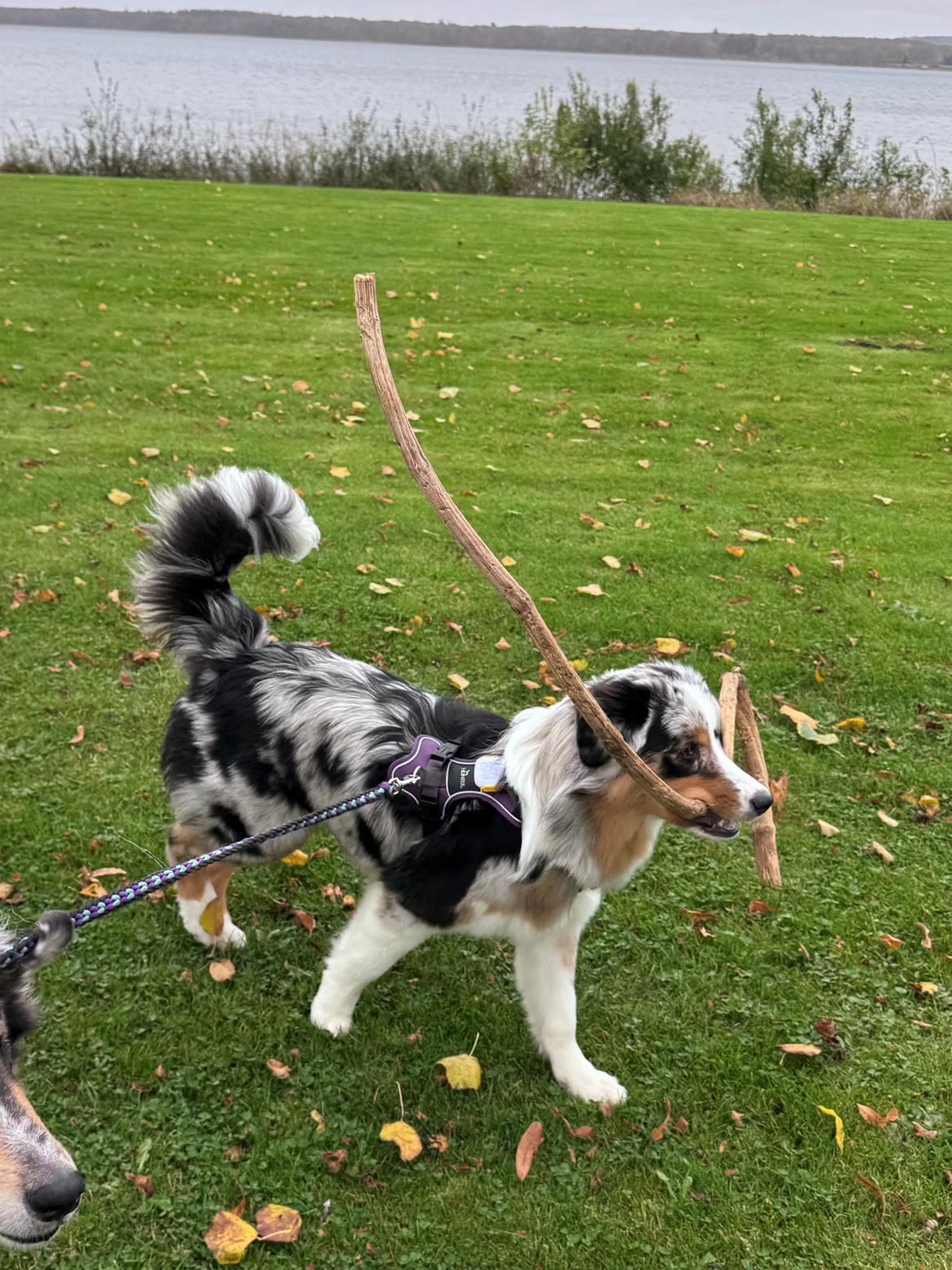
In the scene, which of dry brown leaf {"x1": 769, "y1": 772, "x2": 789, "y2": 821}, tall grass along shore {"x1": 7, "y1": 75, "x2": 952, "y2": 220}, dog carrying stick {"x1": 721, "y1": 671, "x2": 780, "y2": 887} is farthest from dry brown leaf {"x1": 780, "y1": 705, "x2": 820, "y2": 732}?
tall grass along shore {"x1": 7, "y1": 75, "x2": 952, "y2": 220}

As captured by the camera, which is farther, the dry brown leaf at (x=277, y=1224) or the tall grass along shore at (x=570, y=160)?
the tall grass along shore at (x=570, y=160)

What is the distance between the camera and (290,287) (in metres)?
15.1

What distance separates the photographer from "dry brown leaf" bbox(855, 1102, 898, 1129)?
3615mm

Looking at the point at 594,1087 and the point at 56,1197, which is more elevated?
the point at 56,1197

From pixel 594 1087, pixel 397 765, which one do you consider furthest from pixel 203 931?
pixel 594 1087

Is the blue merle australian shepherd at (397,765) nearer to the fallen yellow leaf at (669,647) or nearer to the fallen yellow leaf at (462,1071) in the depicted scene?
the fallen yellow leaf at (462,1071)

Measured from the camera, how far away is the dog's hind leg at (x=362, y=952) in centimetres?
351

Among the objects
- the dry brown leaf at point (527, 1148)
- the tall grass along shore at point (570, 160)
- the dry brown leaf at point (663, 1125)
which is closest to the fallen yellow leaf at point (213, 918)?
the dry brown leaf at point (527, 1148)

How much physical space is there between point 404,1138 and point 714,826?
5.06ft

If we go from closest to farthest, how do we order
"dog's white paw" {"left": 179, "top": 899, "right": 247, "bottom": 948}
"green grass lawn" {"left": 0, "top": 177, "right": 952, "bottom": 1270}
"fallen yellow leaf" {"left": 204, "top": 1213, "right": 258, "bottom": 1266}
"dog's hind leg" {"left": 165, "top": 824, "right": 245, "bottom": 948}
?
"fallen yellow leaf" {"left": 204, "top": 1213, "right": 258, "bottom": 1266} → "green grass lawn" {"left": 0, "top": 177, "right": 952, "bottom": 1270} → "dog's hind leg" {"left": 165, "top": 824, "right": 245, "bottom": 948} → "dog's white paw" {"left": 179, "top": 899, "right": 247, "bottom": 948}

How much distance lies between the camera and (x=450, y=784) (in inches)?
133

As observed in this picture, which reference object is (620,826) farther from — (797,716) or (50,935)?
(797,716)

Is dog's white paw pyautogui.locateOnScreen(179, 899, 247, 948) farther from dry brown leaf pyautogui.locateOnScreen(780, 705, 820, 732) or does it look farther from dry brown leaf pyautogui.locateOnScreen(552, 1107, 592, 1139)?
dry brown leaf pyautogui.locateOnScreen(780, 705, 820, 732)

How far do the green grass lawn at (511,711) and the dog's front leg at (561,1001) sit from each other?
0.28 feet
